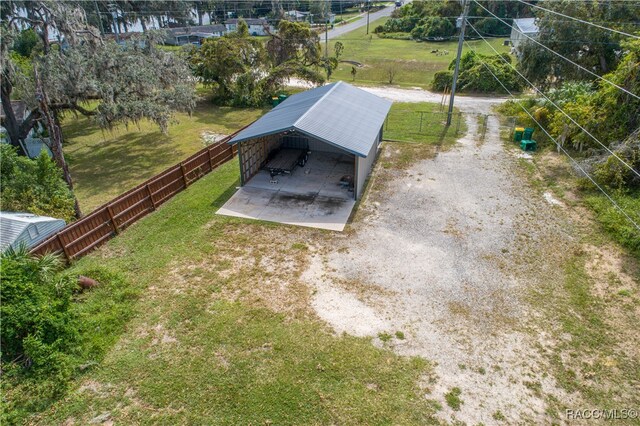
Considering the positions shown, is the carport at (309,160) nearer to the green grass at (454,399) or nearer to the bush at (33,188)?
the bush at (33,188)

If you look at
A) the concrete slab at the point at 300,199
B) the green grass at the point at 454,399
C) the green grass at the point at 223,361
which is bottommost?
the green grass at the point at 454,399

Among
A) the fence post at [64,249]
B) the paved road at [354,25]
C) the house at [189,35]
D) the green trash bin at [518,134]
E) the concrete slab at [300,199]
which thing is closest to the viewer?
the fence post at [64,249]

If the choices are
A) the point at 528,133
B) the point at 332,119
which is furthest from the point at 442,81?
the point at 332,119

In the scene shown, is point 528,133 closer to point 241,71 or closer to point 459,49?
point 459,49

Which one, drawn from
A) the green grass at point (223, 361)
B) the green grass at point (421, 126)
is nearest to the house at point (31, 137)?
the green grass at point (223, 361)

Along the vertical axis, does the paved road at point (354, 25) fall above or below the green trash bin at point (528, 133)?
above
